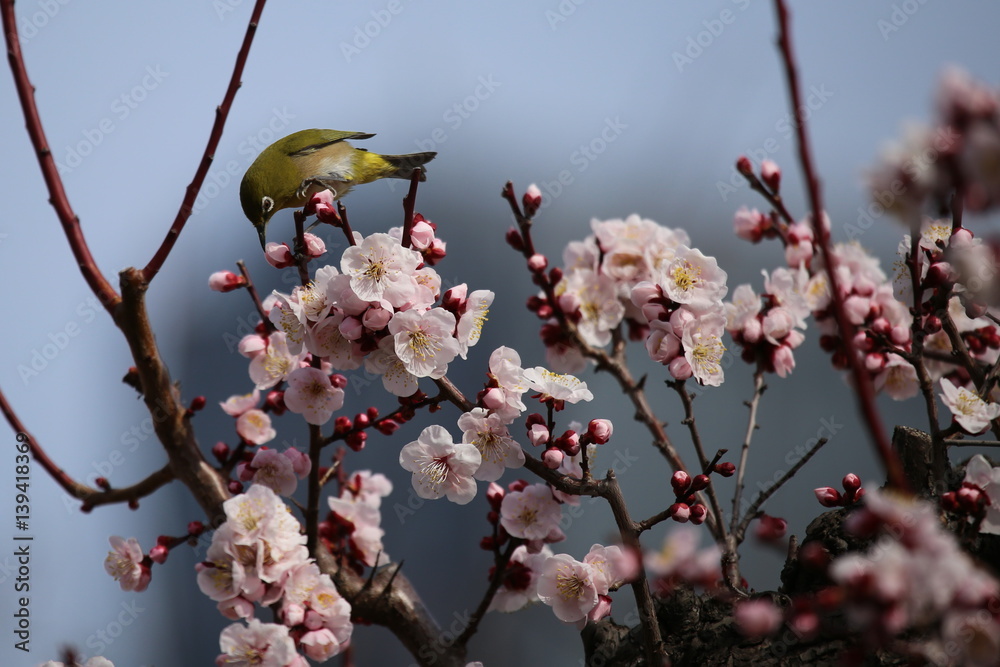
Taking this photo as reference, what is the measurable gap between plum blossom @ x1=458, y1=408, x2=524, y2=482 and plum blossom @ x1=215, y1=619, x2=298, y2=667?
A: 38 cm

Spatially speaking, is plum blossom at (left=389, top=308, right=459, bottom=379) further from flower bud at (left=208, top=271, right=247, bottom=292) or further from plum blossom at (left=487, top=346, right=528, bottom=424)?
flower bud at (left=208, top=271, right=247, bottom=292)

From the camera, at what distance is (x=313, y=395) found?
138 centimetres

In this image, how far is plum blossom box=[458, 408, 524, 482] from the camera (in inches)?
47.1

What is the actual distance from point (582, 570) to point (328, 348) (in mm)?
535

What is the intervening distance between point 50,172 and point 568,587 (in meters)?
1.04

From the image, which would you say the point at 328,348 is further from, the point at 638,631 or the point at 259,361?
the point at 638,631

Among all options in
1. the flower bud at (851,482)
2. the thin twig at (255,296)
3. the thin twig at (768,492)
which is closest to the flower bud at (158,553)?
the thin twig at (255,296)

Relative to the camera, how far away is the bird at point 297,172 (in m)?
1.68

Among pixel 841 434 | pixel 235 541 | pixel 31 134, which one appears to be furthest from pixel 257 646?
pixel 841 434

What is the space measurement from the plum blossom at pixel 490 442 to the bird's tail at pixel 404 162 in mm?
1073

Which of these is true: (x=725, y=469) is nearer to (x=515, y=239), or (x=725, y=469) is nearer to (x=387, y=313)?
(x=387, y=313)

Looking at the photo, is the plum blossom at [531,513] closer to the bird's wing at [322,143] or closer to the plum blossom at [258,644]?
the plum blossom at [258,644]

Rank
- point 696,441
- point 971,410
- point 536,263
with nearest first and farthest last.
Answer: point 971,410
point 696,441
point 536,263

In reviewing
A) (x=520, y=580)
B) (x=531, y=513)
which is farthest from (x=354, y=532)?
(x=531, y=513)
